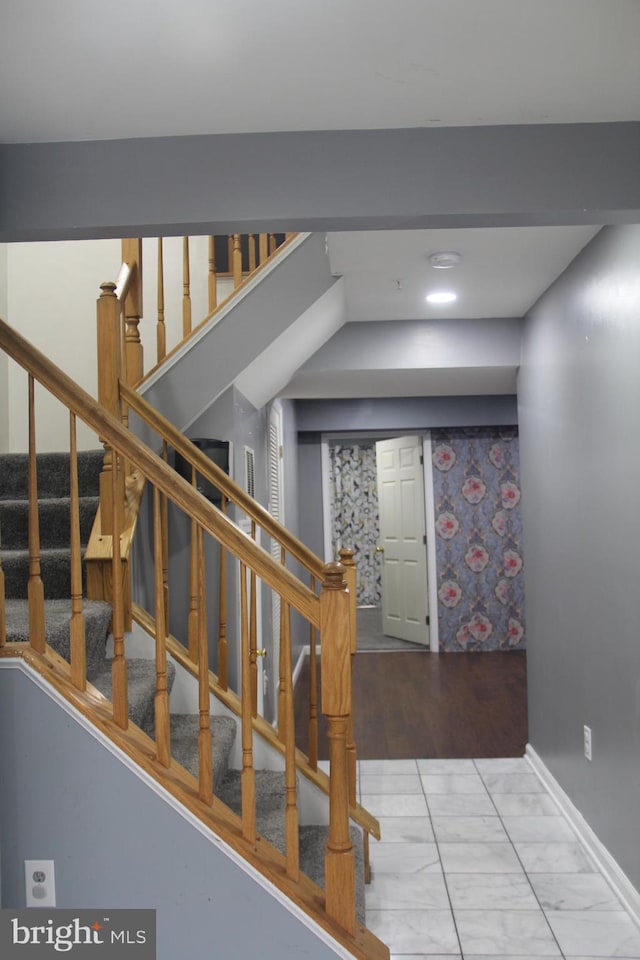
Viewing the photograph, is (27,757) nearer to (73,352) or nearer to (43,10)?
(43,10)

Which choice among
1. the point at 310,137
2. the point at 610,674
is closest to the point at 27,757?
the point at 310,137

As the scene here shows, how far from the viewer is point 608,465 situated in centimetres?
292

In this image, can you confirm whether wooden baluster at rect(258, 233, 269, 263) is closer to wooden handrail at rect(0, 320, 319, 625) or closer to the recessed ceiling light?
the recessed ceiling light

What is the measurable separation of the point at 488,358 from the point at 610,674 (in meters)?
Answer: 2.00

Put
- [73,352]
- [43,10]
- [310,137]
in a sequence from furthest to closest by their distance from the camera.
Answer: [73,352], [310,137], [43,10]

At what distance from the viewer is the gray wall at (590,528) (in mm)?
2725

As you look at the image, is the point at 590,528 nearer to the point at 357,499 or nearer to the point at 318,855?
the point at 318,855

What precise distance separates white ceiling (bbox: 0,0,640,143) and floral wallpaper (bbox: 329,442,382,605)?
7619mm

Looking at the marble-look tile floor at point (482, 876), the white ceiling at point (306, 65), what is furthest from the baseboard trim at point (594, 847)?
the white ceiling at point (306, 65)

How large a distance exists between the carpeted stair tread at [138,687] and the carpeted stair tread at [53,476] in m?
0.87

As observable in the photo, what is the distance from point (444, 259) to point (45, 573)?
195 cm

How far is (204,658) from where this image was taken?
79.7 inches

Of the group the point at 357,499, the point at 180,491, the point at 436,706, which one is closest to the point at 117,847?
the point at 180,491

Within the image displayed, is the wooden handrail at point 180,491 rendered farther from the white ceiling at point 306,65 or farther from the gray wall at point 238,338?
the gray wall at point 238,338
